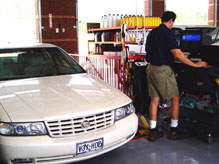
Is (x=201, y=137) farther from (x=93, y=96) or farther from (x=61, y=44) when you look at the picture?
(x=61, y=44)

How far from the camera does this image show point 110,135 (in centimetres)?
312

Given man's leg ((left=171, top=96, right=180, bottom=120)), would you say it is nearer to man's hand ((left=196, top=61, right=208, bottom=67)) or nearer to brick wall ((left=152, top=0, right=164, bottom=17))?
man's hand ((left=196, top=61, right=208, bottom=67))

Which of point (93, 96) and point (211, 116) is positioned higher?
point (93, 96)

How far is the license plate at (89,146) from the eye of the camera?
2916mm

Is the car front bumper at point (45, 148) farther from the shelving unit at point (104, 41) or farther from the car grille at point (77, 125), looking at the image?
the shelving unit at point (104, 41)

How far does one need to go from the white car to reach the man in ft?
2.64

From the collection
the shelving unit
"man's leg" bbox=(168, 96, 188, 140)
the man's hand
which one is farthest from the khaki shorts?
the shelving unit

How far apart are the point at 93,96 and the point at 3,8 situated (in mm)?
9172

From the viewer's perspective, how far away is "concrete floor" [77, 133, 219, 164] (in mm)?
3627

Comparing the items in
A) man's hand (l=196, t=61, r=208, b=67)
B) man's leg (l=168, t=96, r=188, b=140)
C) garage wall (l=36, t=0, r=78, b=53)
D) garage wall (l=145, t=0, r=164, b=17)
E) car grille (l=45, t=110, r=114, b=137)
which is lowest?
man's leg (l=168, t=96, r=188, b=140)

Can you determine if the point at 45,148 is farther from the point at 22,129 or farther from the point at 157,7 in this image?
the point at 157,7

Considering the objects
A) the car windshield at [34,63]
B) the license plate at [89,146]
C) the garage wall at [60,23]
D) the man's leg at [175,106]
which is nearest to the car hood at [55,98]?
the car windshield at [34,63]

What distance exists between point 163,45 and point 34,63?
190cm

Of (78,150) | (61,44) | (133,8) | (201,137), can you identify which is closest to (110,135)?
(78,150)
